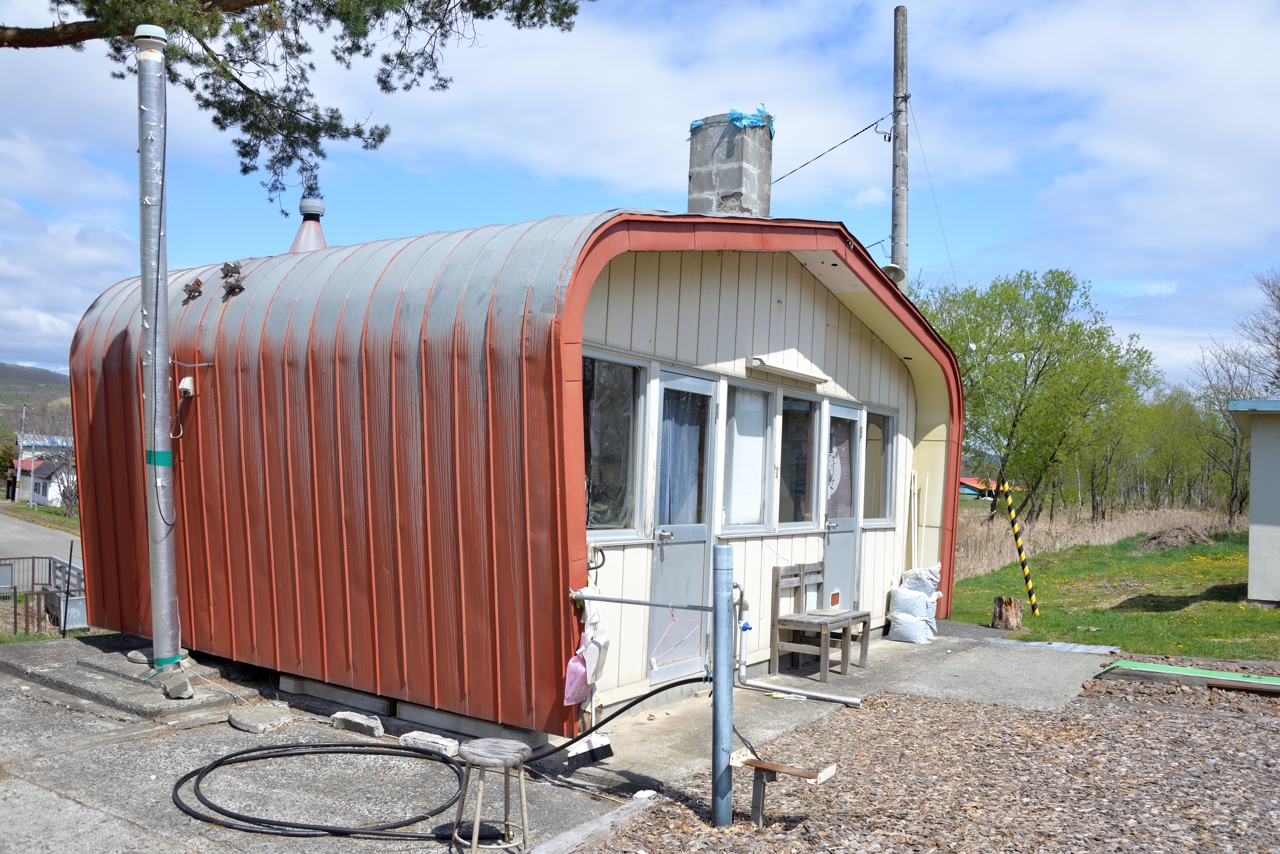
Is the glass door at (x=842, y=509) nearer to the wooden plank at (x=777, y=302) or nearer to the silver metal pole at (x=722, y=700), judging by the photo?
the wooden plank at (x=777, y=302)

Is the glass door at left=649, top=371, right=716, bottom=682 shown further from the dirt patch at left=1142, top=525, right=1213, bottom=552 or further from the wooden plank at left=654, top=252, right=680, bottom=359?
the dirt patch at left=1142, top=525, right=1213, bottom=552

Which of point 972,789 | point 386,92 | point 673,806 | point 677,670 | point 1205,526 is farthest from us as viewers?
point 1205,526

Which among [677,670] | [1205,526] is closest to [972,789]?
[677,670]

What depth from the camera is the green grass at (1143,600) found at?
9.62 meters

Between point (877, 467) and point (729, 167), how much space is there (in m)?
3.49

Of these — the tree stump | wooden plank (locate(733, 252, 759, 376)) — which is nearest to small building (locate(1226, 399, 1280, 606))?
the tree stump

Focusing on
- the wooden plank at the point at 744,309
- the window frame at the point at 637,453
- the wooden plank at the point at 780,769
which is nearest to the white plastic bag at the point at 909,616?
the wooden plank at the point at 744,309

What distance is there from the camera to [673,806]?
14.4ft

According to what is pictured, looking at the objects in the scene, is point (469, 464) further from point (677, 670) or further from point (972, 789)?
point (972, 789)

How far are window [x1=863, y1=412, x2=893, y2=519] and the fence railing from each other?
715 cm

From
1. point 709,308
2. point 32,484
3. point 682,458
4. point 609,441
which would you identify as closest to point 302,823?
point 609,441

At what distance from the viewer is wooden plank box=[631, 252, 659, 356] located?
5980 millimetres

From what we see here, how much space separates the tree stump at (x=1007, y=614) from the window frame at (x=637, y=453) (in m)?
5.70

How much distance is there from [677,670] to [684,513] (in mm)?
1040
